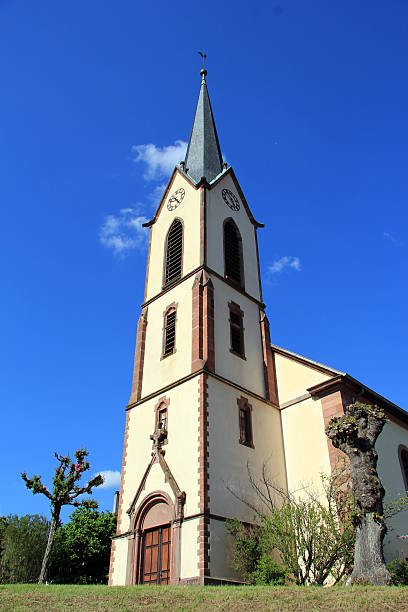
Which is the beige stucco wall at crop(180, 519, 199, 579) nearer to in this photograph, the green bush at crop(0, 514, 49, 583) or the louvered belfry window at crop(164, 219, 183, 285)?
the louvered belfry window at crop(164, 219, 183, 285)

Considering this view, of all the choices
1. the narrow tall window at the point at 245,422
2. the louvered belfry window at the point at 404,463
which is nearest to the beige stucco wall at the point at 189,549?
the narrow tall window at the point at 245,422

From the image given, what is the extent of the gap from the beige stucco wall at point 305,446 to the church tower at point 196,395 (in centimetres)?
48

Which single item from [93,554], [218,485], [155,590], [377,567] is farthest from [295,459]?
[93,554]

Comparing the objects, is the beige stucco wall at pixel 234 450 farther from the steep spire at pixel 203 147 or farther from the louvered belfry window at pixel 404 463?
the steep spire at pixel 203 147

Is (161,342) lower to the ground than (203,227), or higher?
lower

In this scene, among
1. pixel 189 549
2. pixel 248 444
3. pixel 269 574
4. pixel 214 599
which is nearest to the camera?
pixel 214 599

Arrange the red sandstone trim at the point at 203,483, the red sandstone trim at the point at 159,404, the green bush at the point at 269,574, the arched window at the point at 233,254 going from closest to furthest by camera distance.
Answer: the green bush at the point at 269,574, the red sandstone trim at the point at 203,483, the red sandstone trim at the point at 159,404, the arched window at the point at 233,254

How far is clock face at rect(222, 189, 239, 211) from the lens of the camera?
30592 mm

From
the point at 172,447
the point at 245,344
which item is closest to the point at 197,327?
the point at 245,344

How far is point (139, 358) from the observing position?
1025 inches

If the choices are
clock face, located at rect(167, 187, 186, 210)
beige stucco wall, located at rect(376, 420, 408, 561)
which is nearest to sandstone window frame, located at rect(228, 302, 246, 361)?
beige stucco wall, located at rect(376, 420, 408, 561)

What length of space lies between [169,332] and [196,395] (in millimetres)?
4904

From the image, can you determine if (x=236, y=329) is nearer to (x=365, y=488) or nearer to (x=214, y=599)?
(x=365, y=488)

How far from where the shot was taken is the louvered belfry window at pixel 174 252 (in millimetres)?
27578
